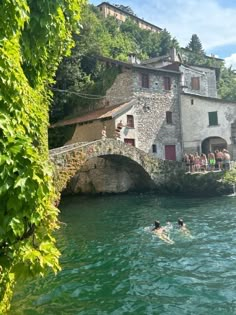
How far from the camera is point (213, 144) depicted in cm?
3675

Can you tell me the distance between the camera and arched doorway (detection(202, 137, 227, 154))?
36.2 m

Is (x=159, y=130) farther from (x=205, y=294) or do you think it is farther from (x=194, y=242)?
(x=205, y=294)

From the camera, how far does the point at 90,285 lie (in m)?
8.62

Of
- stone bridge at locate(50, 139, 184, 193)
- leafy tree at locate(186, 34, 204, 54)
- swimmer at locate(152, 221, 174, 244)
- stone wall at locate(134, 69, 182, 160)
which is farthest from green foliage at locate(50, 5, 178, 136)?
leafy tree at locate(186, 34, 204, 54)

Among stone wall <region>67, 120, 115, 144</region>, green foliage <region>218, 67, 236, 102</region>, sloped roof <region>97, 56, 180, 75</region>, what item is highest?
green foliage <region>218, 67, 236, 102</region>

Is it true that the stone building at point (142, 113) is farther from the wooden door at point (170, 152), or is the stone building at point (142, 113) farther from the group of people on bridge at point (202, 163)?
the group of people on bridge at point (202, 163)

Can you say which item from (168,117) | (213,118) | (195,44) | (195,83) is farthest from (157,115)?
(195,44)

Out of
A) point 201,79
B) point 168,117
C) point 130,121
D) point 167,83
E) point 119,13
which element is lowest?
point 130,121

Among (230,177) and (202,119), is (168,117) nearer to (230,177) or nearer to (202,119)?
(202,119)

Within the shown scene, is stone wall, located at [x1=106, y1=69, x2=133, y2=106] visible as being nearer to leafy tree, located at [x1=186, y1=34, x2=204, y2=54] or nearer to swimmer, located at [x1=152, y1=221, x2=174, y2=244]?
swimmer, located at [x1=152, y1=221, x2=174, y2=244]

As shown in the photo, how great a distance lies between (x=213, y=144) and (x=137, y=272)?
95.4ft

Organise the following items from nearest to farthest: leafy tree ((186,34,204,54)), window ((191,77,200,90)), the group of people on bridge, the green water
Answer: the green water
the group of people on bridge
window ((191,77,200,90))
leafy tree ((186,34,204,54))

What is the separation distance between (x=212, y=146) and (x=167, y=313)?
31380 millimetres

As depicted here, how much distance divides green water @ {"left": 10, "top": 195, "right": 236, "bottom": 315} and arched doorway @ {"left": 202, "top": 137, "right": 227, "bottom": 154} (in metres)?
19.2
